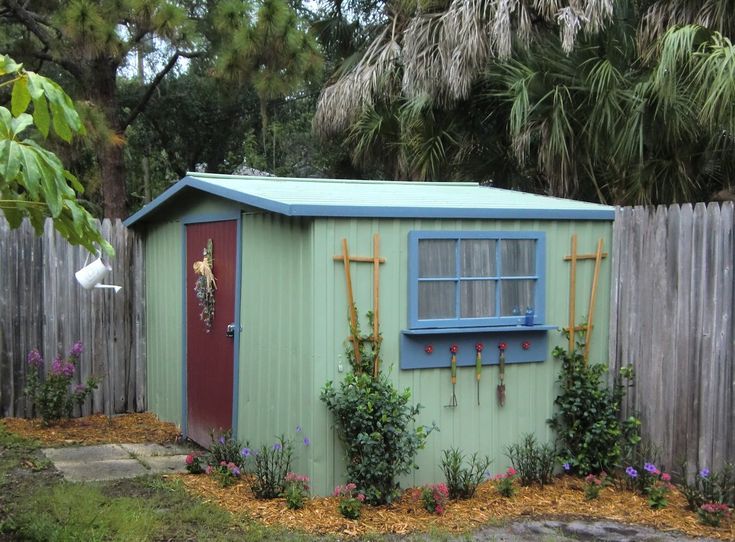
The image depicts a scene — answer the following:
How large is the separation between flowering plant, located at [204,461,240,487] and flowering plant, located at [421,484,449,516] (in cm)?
145

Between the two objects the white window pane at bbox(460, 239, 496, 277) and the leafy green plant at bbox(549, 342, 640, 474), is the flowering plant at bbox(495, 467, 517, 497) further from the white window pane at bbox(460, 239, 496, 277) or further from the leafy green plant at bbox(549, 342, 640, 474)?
the white window pane at bbox(460, 239, 496, 277)

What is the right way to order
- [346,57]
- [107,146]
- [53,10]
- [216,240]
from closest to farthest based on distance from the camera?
[216,240], [107,146], [53,10], [346,57]

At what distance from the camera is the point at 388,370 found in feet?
19.1

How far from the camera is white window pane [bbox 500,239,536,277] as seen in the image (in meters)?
6.20


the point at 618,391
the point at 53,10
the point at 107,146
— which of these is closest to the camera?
the point at 618,391

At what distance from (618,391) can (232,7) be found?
22.9 ft

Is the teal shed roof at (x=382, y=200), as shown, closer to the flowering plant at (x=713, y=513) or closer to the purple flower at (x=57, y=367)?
the purple flower at (x=57, y=367)

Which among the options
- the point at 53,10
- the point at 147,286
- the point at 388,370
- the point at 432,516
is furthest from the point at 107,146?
the point at 432,516

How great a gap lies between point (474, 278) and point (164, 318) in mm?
3758

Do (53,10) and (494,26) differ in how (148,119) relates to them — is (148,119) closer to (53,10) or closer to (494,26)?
(53,10)

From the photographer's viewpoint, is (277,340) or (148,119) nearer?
(277,340)

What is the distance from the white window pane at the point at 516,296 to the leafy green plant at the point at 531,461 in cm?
98

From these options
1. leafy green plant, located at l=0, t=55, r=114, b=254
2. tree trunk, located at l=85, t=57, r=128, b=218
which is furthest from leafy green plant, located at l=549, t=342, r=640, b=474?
tree trunk, located at l=85, t=57, r=128, b=218

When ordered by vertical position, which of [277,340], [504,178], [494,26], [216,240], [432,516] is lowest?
[432,516]
